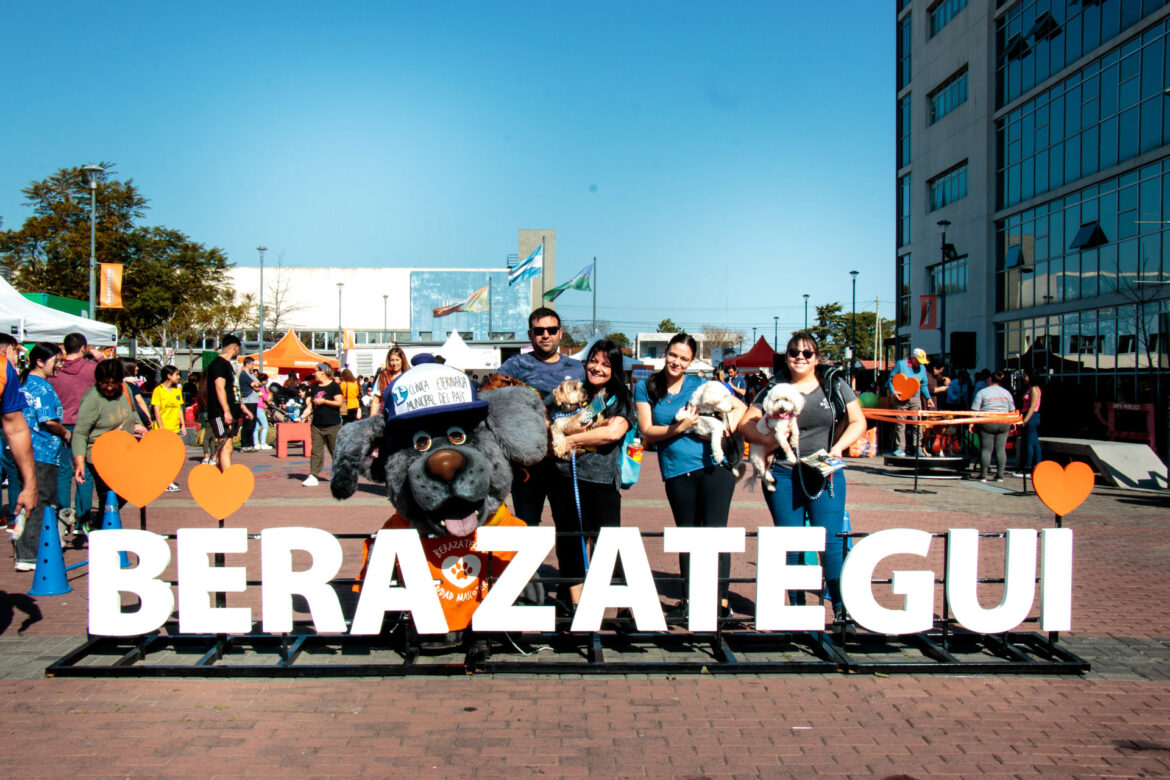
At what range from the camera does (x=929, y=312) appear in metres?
33.4

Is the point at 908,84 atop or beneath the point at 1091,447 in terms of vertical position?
atop

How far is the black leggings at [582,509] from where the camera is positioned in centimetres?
499

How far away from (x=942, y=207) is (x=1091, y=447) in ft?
78.4

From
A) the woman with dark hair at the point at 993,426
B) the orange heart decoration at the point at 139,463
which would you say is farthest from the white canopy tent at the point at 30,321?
the woman with dark hair at the point at 993,426

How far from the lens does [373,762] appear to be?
3451 mm

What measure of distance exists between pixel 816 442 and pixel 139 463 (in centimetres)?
366

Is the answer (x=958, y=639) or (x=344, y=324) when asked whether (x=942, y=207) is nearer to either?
(x=958, y=639)

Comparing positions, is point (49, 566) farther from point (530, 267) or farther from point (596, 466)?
point (530, 267)

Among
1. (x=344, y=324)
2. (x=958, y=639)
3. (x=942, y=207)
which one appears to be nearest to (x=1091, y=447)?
(x=958, y=639)

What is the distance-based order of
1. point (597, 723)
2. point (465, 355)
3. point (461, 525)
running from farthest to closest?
point (465, 355) < point (461, 525) < point (597, 723)

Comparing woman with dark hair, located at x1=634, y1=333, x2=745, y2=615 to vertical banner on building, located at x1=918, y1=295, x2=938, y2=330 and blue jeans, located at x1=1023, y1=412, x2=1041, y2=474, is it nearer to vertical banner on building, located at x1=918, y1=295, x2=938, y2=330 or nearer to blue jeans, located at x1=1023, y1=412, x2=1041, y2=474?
blue jeans, located at x1=1023, y1=412, x2=1041, y2=474

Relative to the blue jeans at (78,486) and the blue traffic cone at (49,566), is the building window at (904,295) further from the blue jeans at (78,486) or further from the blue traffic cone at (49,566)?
the blue traffic cone at (49,566)

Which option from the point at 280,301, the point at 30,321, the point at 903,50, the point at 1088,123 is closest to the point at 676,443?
the point at 30,321

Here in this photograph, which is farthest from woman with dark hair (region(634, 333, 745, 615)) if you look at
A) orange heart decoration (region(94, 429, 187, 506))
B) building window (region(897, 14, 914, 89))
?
building window (region(897, 14, 914, 89))
